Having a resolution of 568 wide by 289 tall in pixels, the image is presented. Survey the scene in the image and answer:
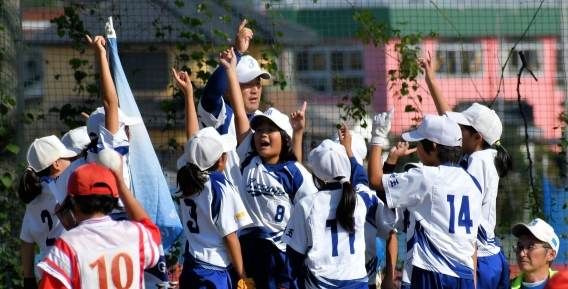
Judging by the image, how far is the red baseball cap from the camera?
340cm

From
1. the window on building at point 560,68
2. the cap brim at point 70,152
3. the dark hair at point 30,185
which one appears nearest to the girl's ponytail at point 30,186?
the dark hair at point 30,185

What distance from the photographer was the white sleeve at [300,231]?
458 centimetres

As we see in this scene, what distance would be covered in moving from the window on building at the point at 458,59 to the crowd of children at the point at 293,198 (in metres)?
2.32

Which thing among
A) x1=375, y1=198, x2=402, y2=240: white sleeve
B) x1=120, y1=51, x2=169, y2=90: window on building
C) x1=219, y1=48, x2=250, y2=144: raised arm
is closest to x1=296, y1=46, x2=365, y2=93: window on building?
x1=120, y1=51, x2=169, y2=90: window on building

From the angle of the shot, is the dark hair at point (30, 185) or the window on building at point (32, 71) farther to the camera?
the window on building at point (32, 71)

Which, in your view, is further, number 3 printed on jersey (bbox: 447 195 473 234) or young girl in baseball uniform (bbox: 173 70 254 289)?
number 3 printed on jersey (bbox: 447 195 473 234)

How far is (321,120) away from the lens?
301 inches

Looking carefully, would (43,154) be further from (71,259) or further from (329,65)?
(329,65)

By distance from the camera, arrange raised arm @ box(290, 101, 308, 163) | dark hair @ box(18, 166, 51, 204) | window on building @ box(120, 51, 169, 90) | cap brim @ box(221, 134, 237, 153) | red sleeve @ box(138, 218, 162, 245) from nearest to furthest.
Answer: red sleeve @ box(138, 218, 162, 245)
cap brim @ box(221, 134, 237, 153)
dark hair @ box(18, 166, 51, 204)
raised arm @ box(290, 101, 308, 163)
window on building @ box(120, 51, 169, 90)

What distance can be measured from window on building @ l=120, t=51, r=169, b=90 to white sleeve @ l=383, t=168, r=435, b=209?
141 inches

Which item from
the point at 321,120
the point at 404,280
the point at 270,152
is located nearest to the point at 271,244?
the point at 270,152

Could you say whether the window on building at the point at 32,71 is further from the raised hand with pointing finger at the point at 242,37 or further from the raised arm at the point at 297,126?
the raised arm at the point at 297,126

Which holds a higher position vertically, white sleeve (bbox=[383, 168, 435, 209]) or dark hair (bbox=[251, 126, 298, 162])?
dark hair (bbox=[251, 126, 298, 162])

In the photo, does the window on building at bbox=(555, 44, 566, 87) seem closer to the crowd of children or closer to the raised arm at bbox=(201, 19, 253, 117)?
the crowd of children
